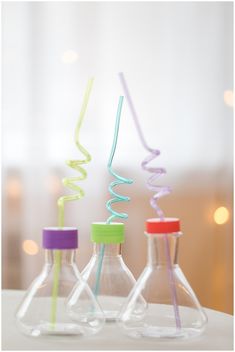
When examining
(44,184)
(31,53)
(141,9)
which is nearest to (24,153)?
(44,184)

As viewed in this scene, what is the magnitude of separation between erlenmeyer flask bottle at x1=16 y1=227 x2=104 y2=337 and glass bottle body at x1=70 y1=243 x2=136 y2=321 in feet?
0.13

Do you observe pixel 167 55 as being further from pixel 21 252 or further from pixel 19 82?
pixel 21 252

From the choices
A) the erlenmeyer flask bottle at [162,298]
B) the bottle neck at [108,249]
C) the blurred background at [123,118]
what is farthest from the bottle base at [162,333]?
the blurred background at [123,118]

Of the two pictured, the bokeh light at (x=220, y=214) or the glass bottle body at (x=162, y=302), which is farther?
the bokeh light at (x=220, y=214)

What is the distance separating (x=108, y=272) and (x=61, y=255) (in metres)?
0.09

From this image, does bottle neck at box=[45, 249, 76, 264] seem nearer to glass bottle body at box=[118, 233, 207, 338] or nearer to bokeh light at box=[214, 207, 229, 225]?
glass bottle body at box=[118, 233, 207, 338]

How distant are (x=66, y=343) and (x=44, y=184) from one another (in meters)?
1.38

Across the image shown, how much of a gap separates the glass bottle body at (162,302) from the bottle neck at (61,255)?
9 cm

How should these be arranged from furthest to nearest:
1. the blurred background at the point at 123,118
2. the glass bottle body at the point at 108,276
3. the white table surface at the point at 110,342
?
1. the blurred background at the point at 123,118
2. the glass bottle body at the point at 108,276
3. the white table surface at the point at 110,342

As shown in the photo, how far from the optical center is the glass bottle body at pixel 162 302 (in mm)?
794

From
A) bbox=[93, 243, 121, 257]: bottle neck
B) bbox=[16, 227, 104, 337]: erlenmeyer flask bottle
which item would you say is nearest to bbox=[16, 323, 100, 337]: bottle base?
bbox=[16, 227, 104, 337]: erlenmeyer flask bottle

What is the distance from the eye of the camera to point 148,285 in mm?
801

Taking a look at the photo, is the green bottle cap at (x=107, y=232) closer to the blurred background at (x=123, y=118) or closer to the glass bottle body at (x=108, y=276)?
the glass bottle body at (x=108, y=276)

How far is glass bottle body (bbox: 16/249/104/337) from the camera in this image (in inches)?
31.4
